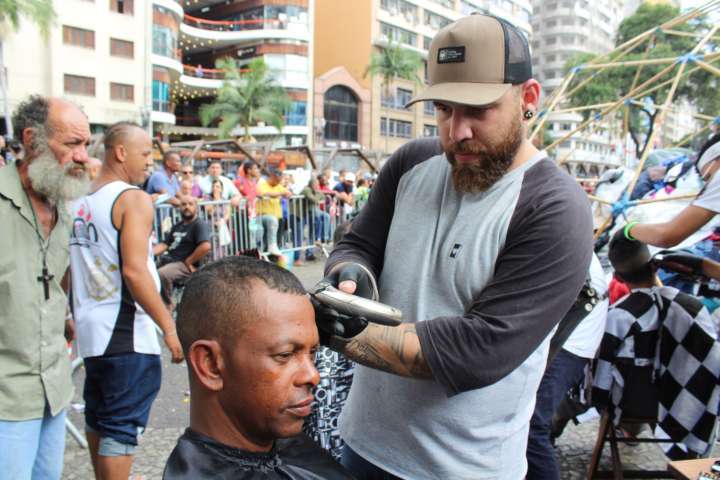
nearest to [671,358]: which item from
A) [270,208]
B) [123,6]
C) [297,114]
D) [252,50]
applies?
[270,208]

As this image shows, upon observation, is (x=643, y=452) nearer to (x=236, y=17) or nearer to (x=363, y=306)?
(x=363, y=306)

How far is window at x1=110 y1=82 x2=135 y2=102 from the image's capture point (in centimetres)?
3550

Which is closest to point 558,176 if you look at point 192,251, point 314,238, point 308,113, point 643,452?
point 643,452

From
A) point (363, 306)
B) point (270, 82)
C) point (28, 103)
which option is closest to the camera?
point (363, 306)

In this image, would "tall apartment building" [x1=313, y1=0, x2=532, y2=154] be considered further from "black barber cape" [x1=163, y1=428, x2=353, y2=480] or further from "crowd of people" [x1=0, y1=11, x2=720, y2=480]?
"black barber cape" [x1=163, y1=428, x2=353, y2=480]

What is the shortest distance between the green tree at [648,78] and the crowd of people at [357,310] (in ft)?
13.1

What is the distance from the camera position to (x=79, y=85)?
3456 cm

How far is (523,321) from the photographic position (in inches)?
60.1

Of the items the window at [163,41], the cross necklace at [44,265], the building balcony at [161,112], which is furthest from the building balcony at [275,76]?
the cross necklace at [44,265]

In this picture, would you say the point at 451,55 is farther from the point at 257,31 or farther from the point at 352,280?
the point at 257,31

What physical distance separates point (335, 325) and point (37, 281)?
1.51m

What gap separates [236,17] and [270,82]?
42.2ft

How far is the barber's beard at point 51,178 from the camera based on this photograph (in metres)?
2.38

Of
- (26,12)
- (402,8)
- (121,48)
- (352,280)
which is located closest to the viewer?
(352,280)
